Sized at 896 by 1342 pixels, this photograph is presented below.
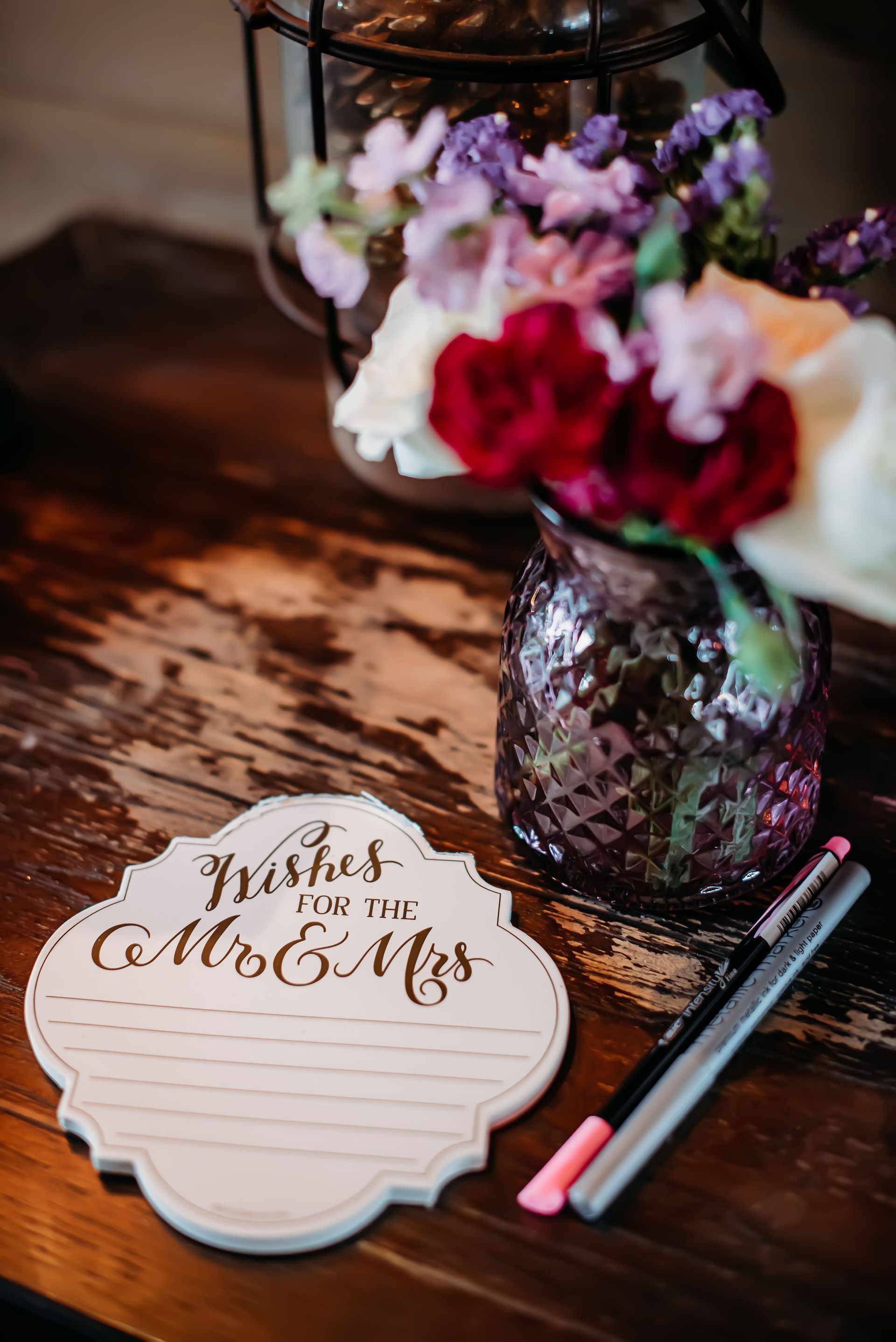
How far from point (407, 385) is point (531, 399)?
6 centimetres

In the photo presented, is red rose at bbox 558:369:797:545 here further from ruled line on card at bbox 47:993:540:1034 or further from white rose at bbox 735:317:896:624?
ruled line on card at bbox 47:993:540:1034

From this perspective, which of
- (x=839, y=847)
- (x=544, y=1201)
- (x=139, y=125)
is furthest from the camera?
(x=139, y=125)

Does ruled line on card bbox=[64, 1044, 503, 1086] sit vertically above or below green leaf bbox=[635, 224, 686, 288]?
below

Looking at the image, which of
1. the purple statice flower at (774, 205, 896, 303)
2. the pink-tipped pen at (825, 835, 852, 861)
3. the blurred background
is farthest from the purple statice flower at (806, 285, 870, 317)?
the blurred background

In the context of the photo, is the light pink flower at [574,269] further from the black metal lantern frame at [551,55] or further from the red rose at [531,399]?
the black metal lantern frame at [551,55]

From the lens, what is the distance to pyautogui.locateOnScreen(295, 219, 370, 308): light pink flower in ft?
1.11

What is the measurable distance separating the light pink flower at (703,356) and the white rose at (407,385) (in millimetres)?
67

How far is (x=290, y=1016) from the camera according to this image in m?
0.44

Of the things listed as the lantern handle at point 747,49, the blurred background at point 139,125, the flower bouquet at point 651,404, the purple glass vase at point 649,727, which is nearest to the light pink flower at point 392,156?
the flower bouquet at point 651,404

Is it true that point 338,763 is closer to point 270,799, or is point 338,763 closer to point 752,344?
point 270,799

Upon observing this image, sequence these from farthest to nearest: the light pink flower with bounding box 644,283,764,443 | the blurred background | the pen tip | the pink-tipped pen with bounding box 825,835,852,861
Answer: the blurred background
the pink-tipped pen with bounding box 825,835,852,861
the pen tip
the light pink flower with bounding box 644,283,764,443

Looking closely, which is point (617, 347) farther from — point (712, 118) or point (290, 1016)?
point (290, 1016)

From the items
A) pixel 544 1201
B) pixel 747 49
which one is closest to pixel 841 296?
pixel 747 49

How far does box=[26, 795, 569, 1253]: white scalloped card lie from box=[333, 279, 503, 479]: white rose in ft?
0.66
